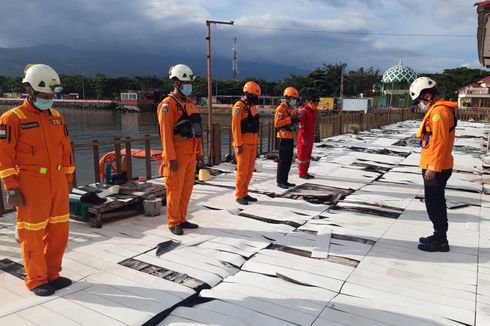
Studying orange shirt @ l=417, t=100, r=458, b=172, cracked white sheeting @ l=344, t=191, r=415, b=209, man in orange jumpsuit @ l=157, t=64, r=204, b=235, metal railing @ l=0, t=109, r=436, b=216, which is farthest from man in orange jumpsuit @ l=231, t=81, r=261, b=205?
orange shirt @ l=417, t=100, r=458, b=172

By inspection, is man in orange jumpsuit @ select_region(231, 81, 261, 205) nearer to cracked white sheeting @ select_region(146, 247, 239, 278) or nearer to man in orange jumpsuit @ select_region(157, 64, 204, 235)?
man in orange jumpsuit @ select_region(157, 64, 204, 235)

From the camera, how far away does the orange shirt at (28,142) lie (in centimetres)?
260

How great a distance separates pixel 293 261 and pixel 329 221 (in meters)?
1.42

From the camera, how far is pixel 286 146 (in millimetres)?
6305

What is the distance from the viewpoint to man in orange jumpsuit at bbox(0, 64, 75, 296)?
262 cm

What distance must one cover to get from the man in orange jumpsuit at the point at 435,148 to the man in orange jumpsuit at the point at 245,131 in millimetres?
2264

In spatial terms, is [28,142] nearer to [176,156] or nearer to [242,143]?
[176,156]

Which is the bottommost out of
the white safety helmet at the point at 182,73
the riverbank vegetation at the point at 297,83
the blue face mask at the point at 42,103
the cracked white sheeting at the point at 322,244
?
the cracked white sheeting at the point at 322,244

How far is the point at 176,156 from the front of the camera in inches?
Result: 161

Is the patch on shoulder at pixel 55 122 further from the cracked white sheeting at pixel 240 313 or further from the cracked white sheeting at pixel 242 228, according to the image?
the cracked white sheeting at pixel 242 228

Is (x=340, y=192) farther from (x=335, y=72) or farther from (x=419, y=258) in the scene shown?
(x=335, y=72)

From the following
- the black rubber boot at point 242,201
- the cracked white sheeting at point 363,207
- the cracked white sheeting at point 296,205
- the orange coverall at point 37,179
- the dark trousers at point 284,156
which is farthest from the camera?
the dark trousers at point 284,156

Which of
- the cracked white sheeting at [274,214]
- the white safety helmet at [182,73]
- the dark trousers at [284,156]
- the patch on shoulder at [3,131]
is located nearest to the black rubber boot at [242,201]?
the cracked white sheeting at [274,214]

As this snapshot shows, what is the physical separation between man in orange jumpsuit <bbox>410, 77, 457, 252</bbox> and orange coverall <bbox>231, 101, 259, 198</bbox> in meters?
2.30
